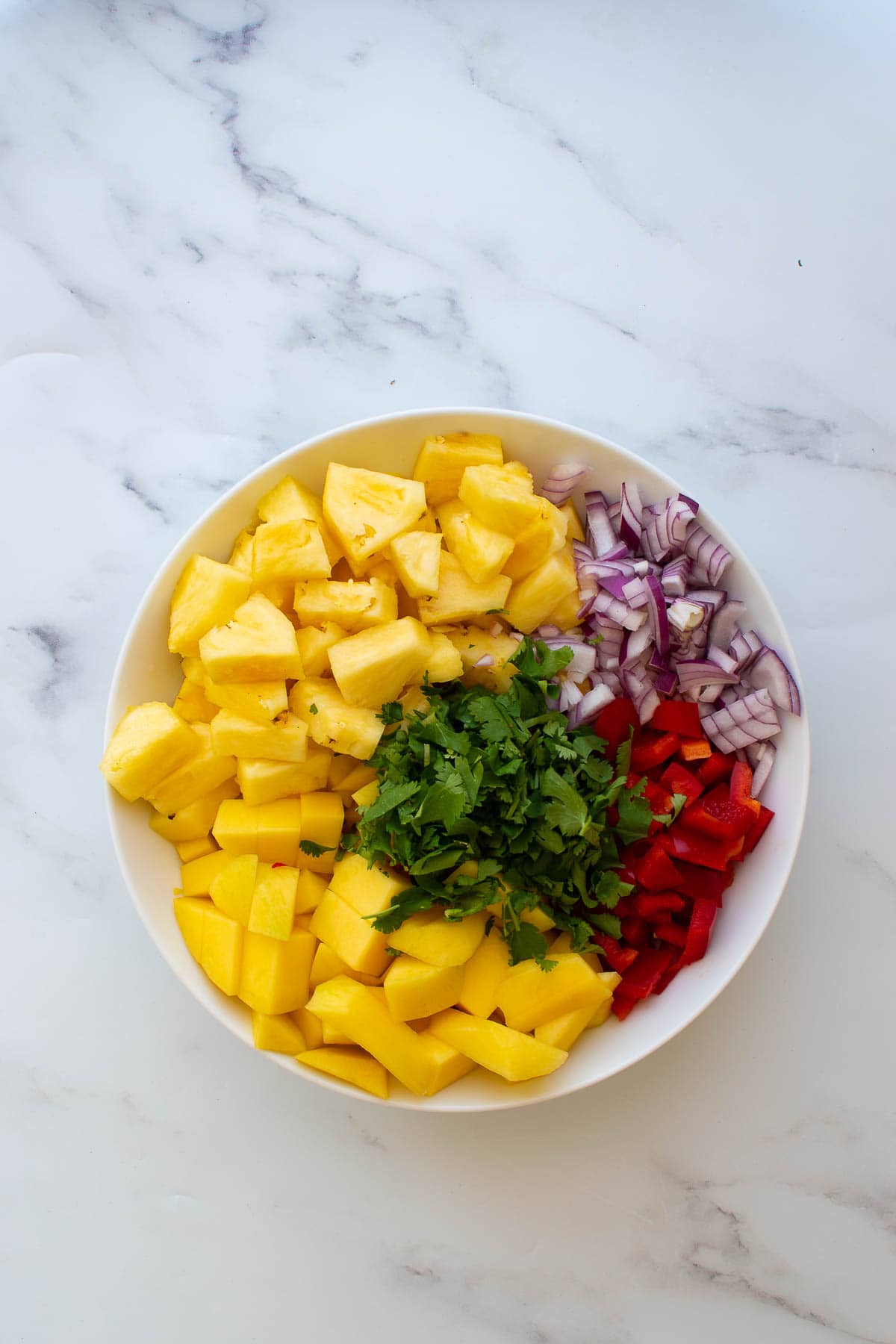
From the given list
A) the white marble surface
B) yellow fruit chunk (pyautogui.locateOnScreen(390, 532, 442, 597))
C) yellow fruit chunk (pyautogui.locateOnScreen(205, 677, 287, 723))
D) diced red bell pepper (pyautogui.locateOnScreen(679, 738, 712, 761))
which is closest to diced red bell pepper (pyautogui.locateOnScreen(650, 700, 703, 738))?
diced red bell pepper (pyautogui.locateOnScreen(679, 738, 712, 761))

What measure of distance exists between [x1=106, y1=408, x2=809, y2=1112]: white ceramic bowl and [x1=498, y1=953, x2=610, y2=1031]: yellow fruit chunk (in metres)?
0.14

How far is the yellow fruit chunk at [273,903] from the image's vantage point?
1.84 metres

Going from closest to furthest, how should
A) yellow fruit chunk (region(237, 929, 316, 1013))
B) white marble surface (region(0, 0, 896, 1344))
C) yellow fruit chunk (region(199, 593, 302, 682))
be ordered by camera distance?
yellow fruit chunk (region(199, 593, 302, 682)) < yellow fruit chunk (region(237, 929, 316, 1013)) < white marble surface (region(0, 0, 896, 1344))

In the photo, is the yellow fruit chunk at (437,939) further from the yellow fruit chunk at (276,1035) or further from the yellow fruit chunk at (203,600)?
the yellow fruit chunk at (203,600)

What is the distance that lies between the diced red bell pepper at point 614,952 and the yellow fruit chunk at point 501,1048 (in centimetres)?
19

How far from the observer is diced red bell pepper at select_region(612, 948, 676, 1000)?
6.37 feet

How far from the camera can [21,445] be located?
Answer: 223 centimetres

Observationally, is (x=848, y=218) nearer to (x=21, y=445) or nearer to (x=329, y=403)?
(x=329, y=403)

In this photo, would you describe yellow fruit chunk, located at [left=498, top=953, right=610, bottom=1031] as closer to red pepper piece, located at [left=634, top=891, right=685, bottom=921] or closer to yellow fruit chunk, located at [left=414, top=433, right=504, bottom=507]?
red pepper piece, located at [left=634, top=891, right=685, bottom=921]

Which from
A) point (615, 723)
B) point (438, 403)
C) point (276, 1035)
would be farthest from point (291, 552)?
point (276, 1035)

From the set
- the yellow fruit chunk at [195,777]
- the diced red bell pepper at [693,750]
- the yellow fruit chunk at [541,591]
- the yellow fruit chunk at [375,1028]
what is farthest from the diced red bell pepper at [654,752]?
the yellow fruit chunk at [195,777]

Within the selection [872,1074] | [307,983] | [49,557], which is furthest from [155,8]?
[872,1074]

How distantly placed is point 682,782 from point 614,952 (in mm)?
355

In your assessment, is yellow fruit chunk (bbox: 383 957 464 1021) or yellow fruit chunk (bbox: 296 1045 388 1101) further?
yellow fruit chunk (bbox: 296 1045 388 1101)
